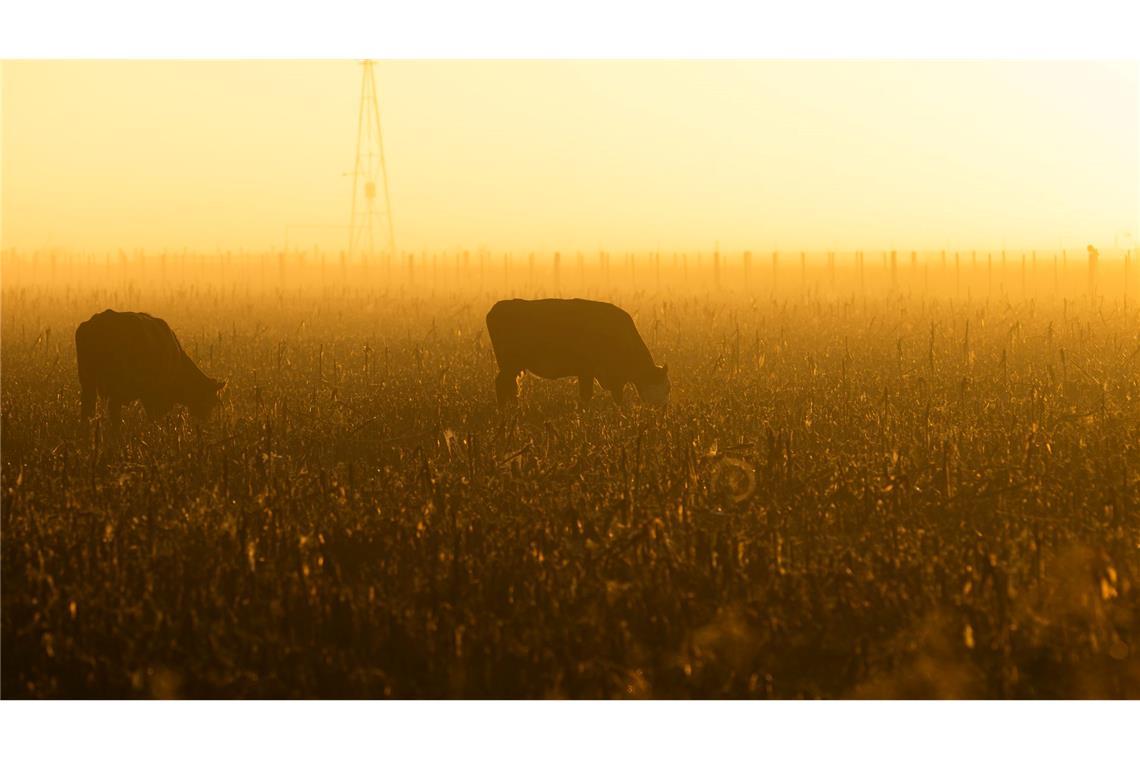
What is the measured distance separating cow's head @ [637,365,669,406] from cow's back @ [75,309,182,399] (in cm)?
475

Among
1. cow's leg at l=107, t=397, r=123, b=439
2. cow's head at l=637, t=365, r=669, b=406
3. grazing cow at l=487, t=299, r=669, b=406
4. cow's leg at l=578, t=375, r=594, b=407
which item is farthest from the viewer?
cow's leg at l=578, t=375, r=594, b=407

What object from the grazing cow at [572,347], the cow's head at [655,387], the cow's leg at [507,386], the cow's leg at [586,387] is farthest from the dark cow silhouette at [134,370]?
the cow's head at [655,387]

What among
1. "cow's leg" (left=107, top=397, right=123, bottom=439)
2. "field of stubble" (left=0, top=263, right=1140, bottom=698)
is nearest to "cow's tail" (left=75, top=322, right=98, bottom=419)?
"cow's leg" (left=107, top=397, right=123, bottom=439)

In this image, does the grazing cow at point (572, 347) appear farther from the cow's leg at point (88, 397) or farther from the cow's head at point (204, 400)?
the cow's leg at point (88, 397)

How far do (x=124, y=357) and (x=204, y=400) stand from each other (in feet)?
2.73

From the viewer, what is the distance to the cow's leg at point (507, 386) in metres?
10.7

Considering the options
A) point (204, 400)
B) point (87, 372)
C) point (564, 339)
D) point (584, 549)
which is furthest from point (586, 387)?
point (584, 549)

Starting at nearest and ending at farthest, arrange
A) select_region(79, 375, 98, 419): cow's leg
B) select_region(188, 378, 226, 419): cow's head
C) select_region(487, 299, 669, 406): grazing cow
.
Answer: select_region(79, 375, 98, 419): cow's leg < select_region(188, 378, 226, 419): cow's head < select_region(487, 299, 669, 406): grazing cow

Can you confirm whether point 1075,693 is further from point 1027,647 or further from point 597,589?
point 597,589

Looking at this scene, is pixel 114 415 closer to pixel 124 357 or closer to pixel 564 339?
pixel 124 357

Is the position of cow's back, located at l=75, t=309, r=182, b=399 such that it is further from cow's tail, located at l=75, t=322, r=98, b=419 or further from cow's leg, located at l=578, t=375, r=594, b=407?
cow's leg, located at l=578, t=375, r=594, b=407

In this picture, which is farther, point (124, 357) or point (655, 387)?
point (655, 387)

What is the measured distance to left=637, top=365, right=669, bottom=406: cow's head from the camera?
1056 cm

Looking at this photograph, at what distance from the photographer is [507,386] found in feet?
35.7
